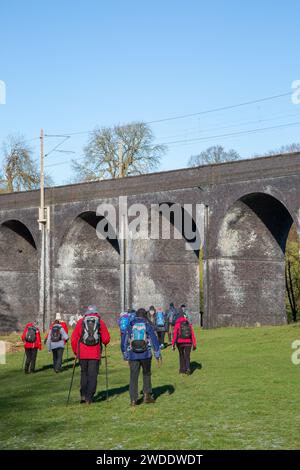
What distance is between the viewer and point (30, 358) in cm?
2000

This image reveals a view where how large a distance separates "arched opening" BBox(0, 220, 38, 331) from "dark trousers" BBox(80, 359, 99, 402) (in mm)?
31608

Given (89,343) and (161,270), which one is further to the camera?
(161,270)

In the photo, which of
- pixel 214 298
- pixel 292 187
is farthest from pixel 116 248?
pixel 292 187

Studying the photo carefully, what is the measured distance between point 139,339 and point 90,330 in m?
0.81

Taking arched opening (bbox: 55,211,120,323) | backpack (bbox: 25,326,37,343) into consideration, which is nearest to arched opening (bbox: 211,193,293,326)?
arched opening (bbox: 55,211,120,323)

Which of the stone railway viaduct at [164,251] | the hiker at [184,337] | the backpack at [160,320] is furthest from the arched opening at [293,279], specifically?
the hiker at [184,337]

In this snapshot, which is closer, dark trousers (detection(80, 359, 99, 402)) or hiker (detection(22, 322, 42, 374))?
dark trousers (detection(80, 359, 99, 402))

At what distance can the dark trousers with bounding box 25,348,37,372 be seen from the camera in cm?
1988

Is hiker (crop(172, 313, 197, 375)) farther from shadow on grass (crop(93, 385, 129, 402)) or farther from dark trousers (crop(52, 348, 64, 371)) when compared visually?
dark trousers (crop(52, 348, 64, 371))

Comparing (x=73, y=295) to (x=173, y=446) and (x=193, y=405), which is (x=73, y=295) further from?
(x=173, y=446)

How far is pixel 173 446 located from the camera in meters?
9.25

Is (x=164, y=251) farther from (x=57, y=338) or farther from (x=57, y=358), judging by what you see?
(x=57, y=338)

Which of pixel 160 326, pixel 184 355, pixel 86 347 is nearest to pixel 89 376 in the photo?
pixel 86 347

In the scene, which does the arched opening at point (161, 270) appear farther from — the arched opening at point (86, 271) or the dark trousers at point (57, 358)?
the dark trousers at point (57, 358)
